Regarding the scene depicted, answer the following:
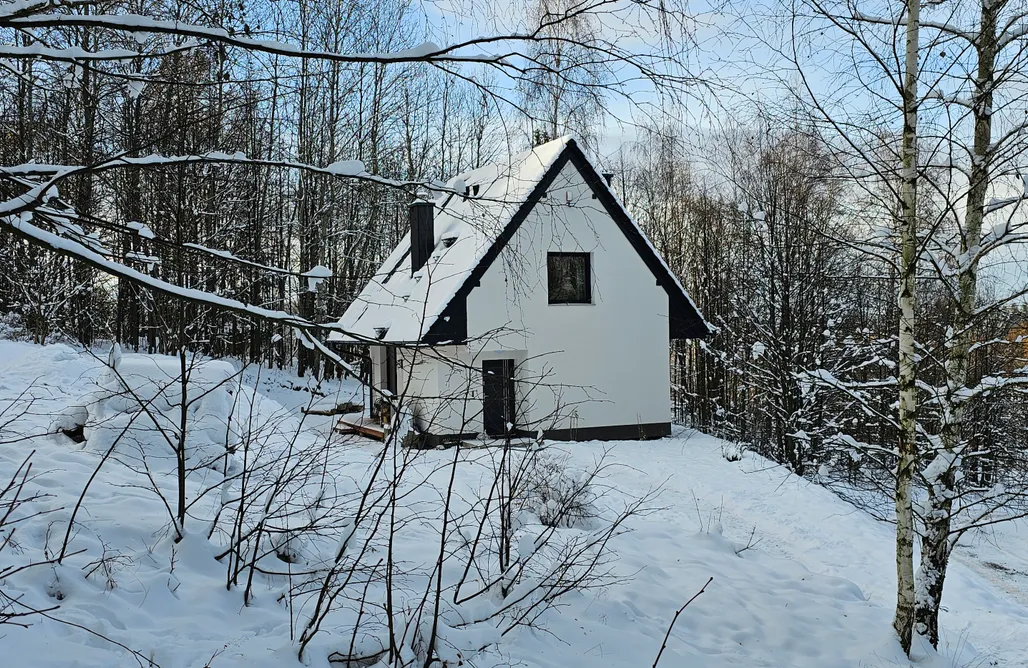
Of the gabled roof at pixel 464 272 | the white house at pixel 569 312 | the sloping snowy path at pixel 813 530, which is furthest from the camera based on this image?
the white house at pixel 569 312

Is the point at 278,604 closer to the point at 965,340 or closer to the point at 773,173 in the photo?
the point at 965,340

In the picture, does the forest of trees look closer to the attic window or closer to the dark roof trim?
the dark roof trim

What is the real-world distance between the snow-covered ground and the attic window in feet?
19.8

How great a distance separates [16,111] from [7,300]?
1528 centimetres

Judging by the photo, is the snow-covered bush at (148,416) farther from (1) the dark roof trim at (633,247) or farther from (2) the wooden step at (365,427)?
(2) the wooden step at (365,427)

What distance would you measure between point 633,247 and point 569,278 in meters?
1.66

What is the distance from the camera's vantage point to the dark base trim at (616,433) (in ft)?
51.7

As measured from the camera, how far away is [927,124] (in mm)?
5934

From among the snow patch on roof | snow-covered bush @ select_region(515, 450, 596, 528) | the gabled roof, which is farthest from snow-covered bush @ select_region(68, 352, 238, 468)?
the gabled roof

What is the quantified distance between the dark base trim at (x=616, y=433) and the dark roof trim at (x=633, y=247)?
236cm

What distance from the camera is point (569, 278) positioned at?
16469mm

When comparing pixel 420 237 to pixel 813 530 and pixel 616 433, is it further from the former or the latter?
pixel 813 530

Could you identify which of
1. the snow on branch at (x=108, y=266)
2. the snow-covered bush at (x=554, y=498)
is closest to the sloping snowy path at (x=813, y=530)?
the snow-covered bush at (x=554, y=498)

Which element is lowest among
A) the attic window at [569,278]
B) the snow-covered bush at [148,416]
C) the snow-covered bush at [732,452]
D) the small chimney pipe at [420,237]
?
the snow-covered bush at [732,452]
